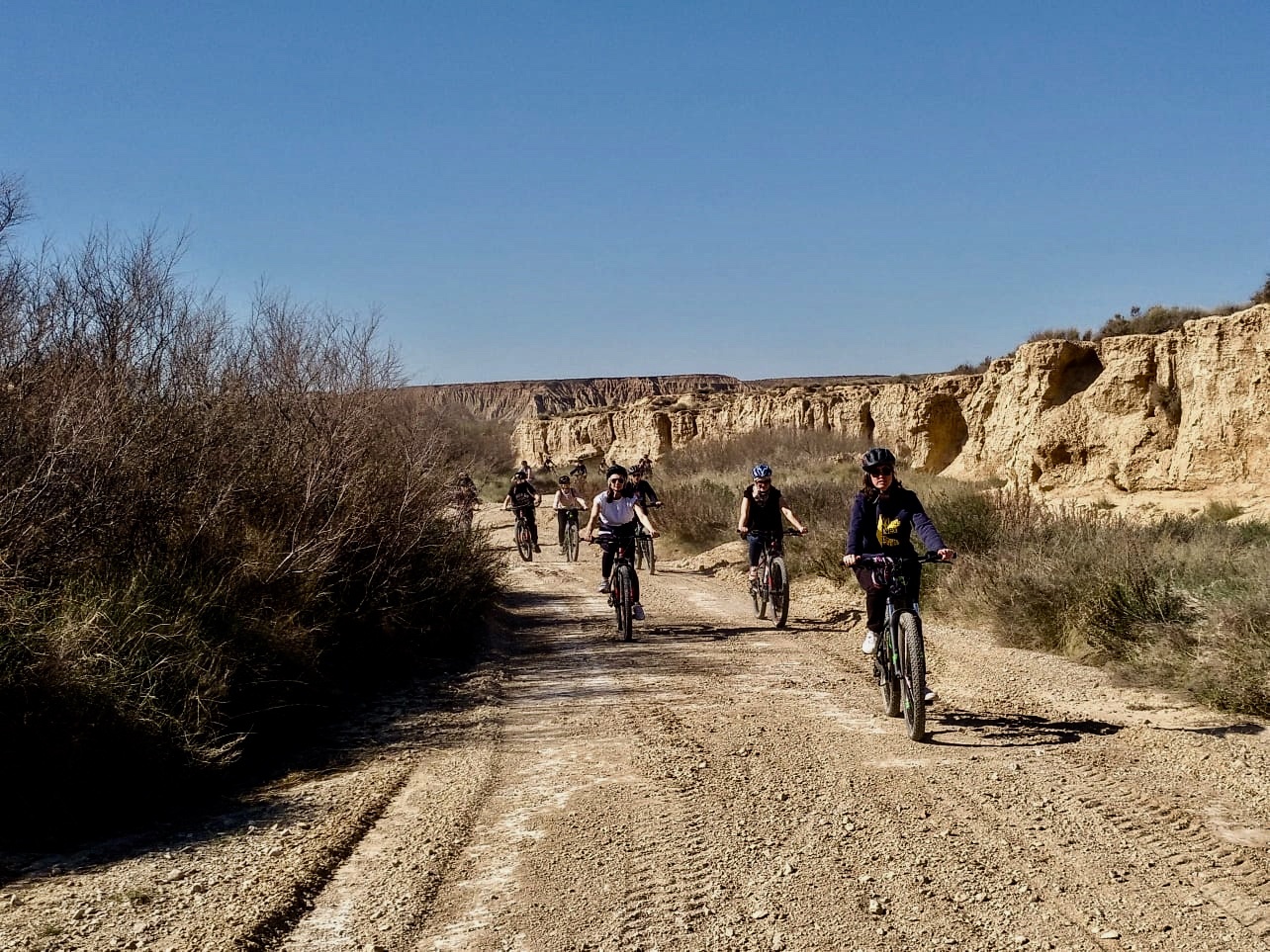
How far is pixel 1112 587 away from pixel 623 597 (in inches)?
191

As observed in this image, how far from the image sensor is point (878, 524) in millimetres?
7652

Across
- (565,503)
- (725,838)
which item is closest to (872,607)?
(725,838)

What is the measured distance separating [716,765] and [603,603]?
8701mm

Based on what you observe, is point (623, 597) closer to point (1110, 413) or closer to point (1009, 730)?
point (1009, 730)

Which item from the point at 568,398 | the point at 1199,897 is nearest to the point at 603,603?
the point at 1199,897

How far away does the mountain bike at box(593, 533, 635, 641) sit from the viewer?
11734mm

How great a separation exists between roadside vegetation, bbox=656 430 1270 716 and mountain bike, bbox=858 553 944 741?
2.18 metres

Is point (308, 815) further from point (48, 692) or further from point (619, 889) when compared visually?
point (619, 889)

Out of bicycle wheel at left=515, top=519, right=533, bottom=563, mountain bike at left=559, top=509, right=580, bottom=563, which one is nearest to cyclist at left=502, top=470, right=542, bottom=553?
bicycle wheel at left=515, top=519, right=533, bottom=563

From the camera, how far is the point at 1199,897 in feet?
14.2

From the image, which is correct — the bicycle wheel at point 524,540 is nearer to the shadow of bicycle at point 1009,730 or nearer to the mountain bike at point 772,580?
the mountain bike at point 772,580

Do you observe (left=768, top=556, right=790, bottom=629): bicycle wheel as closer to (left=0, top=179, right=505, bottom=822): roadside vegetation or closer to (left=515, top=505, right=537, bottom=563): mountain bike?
(left=0, top=179, right=505, bottom=822): roadside vegetation

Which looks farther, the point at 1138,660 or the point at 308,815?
the point at 1138,660

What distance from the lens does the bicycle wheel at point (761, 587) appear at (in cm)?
1289
